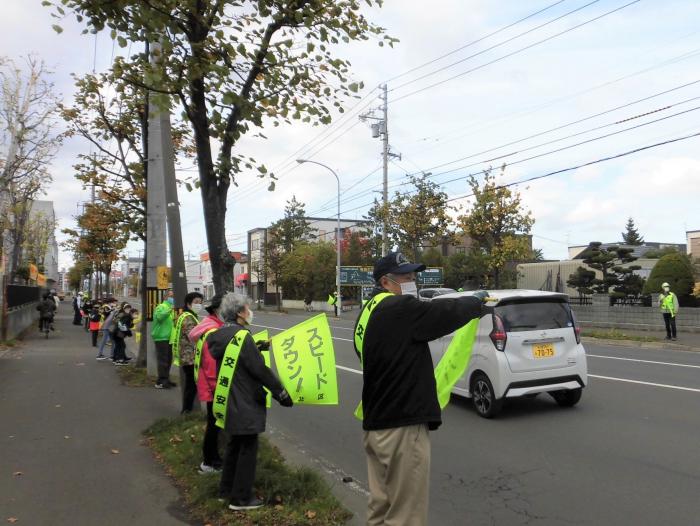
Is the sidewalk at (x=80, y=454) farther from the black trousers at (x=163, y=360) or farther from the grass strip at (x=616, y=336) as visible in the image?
the grass strip at (x=616, y=336)

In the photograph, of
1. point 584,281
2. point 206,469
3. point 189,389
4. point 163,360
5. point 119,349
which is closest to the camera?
point 206,469

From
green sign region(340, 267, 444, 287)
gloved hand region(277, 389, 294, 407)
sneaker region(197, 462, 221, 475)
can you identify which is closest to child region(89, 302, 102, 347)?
sneaker region(197, 462, 221, 475)

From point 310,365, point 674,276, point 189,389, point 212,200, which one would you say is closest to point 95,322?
point 189,389

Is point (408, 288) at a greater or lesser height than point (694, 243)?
lesser

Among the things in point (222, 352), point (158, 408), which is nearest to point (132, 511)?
point (222, 352)

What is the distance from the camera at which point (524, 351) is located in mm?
7379

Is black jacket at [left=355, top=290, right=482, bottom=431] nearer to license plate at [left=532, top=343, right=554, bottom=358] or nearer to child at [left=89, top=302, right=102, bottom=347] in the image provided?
license plate at [left=532, top=343, right=554, bottom=358]

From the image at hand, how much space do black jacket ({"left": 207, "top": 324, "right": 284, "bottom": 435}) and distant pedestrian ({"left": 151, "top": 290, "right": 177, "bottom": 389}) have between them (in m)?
6.15

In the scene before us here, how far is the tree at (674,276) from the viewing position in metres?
23.7

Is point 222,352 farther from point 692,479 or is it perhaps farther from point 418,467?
point 692,479

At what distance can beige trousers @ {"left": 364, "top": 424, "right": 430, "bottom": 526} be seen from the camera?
3.02 m

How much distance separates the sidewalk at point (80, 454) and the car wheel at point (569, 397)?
5.64 meters

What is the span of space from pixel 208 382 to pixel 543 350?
4.61 metres

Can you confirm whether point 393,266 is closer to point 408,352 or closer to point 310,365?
point 408,352
